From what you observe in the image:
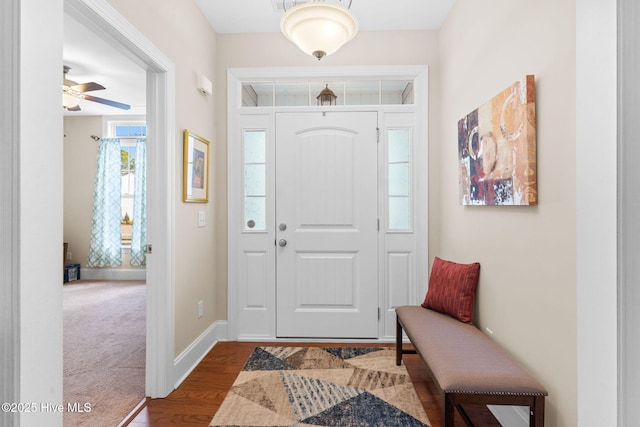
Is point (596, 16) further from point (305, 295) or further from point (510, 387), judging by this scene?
point (305, 295)

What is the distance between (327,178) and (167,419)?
78.6 inches

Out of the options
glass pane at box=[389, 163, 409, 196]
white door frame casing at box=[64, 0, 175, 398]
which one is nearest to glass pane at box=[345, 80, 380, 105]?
glass pane at box=[389, 163, 409, 196]

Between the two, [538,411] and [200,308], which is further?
[200,308]

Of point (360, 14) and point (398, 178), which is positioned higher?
point (360, 14)

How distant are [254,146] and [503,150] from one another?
1.98 m

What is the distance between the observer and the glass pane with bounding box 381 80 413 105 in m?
2.96

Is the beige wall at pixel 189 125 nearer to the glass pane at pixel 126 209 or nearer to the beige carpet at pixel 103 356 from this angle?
the beige carpet at pixel 103 356

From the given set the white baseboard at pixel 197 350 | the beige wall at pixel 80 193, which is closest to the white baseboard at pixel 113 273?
the beige wall at pixel 80 193

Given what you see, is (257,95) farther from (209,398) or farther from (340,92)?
(209,398)

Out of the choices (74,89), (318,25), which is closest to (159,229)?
(318,25)

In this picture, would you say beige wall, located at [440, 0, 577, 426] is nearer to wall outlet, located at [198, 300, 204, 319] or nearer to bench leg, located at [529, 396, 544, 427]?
bench leg, located at [529, 396, 544, 427]

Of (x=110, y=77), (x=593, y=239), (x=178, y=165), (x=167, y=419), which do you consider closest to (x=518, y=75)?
(x=593, y=239)

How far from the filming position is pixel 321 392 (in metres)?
2.05

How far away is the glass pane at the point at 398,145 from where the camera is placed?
2895 mm
